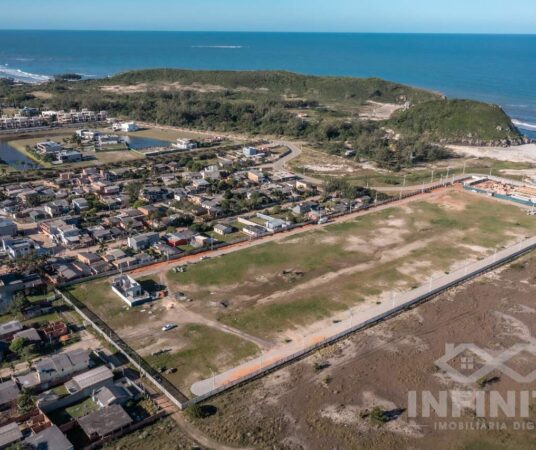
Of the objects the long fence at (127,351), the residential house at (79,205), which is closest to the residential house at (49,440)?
the long fence at (127,351)

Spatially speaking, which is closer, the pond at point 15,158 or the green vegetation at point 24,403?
the green vegetation at point 24,403

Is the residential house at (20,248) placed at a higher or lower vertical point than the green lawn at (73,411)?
higher

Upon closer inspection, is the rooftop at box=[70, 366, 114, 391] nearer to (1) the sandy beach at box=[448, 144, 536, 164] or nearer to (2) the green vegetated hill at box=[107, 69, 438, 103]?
(1) the sandy beach at box=[448, 144, 536, 164]

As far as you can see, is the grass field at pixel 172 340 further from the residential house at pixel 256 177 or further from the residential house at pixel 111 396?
the residential house at pixel 256 177

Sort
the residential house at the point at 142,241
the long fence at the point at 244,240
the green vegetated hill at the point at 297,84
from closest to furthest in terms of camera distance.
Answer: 1. the long fence at the point at 244,240
2. the residential house at the point at 142,241
3. the green vegetated hill at the point at 297,84

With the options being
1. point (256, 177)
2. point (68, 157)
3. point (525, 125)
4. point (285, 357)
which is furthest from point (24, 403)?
point (525, 125)

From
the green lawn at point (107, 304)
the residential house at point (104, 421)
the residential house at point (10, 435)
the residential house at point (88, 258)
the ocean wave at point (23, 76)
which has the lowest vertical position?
the residential house at point (10, 435)
